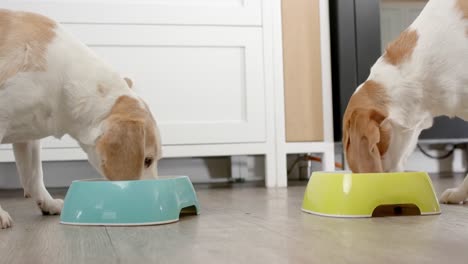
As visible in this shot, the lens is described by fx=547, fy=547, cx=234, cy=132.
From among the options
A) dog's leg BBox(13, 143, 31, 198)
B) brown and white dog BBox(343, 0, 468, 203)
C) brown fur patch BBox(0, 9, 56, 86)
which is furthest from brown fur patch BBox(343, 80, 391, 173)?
dog's leg BBox(13, 143, 31, 198)

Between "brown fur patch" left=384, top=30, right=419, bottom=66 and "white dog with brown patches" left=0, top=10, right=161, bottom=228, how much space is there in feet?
2.78

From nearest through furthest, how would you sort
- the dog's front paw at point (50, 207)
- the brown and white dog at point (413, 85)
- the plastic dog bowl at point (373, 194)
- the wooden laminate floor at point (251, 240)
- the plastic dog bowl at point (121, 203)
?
the wooden laminate floor at point (251, 240)
the plastic dog bowl at point (121, 203)
the plastic dog bowl at point (373, 194)
the brown and white dog at point (413, 85)
the dog's front paw at point (50, 207)

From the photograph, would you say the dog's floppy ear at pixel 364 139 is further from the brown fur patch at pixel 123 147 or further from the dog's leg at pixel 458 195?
the brown fur patch at pixel 123 147

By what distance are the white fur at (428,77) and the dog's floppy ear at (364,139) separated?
0.07m

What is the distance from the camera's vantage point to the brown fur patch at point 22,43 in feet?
5.29

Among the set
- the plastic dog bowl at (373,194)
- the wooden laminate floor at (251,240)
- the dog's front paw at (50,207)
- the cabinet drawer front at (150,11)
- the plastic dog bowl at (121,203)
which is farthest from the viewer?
the cabinet drawer front at (150,11)

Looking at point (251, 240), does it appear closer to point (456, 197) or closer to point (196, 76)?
point (456, 197)

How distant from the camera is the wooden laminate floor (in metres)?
1.05

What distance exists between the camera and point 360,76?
312 centimetres

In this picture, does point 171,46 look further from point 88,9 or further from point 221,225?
point 221,225

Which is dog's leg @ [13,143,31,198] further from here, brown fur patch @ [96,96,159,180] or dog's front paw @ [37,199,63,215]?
brown fur patch @ [96,96,159,180]

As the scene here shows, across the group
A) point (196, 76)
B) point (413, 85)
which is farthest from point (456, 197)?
point (196, 76)

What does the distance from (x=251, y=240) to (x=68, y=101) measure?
0.80 metres

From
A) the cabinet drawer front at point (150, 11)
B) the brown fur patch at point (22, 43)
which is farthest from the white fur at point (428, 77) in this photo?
the cabinet drawer front at point (150, 11)
